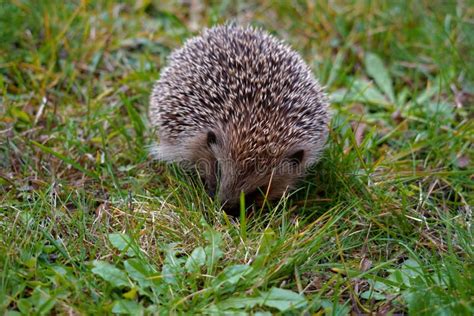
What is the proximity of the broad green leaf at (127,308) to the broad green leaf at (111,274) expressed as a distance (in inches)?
5.5

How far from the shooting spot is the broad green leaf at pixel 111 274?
3275 mm

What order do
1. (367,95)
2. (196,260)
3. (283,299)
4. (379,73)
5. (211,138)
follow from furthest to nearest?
(379,73), (367,95), (211,138), (196,260), (283,299)

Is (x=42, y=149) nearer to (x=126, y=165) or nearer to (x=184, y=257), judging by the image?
(x=126, y=165)

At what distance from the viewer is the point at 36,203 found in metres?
3.90

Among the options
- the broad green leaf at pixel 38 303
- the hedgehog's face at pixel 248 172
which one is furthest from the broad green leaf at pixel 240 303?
the hedgehog's face at pixel 248 172

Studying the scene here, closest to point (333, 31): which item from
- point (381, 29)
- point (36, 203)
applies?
point (381, 29)

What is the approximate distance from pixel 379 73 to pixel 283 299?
3.60m

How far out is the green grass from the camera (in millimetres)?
3332

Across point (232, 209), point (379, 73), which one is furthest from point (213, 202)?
point (379, 73)

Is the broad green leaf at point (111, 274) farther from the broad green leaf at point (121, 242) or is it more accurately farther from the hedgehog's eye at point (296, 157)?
the hedgehog's eye at point (296, 157)

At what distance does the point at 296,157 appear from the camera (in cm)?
459

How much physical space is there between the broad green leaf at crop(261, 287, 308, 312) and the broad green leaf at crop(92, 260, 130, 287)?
798 mm

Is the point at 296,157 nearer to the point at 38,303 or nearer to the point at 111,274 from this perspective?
the point at 111,274

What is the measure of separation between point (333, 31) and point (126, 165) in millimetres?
3100
